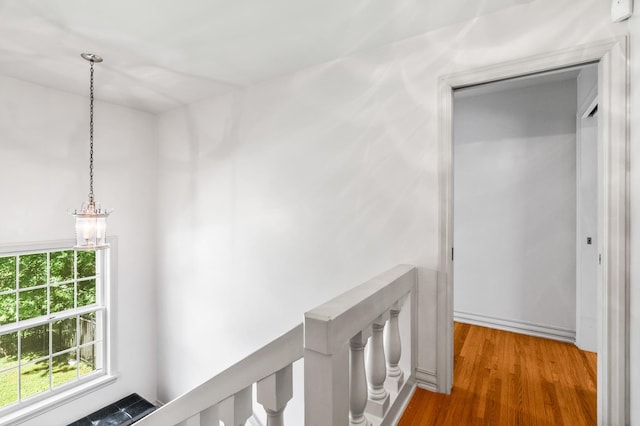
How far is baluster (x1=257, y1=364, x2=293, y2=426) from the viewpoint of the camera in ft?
3.50

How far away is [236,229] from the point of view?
3.02 m

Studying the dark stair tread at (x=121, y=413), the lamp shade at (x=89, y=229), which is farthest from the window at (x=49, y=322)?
the lamp shade at (x=89, y=229)

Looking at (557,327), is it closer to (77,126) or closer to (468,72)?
(468,72)

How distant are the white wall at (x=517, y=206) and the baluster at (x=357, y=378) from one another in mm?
2521

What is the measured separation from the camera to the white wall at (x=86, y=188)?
282 centimetres

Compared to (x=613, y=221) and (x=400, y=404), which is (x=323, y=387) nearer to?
(x=400, y=404)

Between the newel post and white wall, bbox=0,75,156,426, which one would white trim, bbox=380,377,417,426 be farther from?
white wall, bbox=0,75,156,426

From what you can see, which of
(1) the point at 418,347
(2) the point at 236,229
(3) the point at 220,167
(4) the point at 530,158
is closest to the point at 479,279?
(4) the point at 530,158

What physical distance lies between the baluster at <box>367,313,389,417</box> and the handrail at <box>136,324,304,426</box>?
45 centimetres

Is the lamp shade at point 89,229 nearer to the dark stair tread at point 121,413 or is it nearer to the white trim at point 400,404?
the dark stair tread at point 121,413

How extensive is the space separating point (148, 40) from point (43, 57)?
3.09 ft

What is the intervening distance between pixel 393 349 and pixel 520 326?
2.09 metres

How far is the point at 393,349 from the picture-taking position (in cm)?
162

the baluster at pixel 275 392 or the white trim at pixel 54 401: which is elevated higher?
the baluster at pixel 275 392
